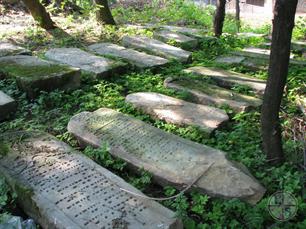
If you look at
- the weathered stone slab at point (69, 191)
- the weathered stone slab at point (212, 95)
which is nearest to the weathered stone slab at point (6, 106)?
the weathered stone slab at point (69, 191)

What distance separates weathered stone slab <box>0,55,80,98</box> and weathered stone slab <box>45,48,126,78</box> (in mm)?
390

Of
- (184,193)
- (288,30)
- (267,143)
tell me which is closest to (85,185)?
(184,193)

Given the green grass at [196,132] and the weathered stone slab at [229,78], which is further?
the weathered stone slab at [229,78]

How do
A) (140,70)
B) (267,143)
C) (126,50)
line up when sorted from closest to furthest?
(267,143), (140,70), (126,50)

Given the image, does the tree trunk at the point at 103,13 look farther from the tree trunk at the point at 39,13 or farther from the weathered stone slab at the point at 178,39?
the weathered stone slab at the point at 178,39

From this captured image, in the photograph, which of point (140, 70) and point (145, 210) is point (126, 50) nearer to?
point (140, 70)

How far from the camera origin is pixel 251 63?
217 inches

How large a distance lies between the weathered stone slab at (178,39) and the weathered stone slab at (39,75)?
2.47 meters

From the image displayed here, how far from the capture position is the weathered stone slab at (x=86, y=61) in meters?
5.09

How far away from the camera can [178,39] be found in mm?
6766

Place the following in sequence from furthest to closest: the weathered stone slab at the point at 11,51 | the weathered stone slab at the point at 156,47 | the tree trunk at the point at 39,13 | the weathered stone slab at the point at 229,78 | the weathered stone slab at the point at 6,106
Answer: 1. the tree trunk at the point at 39,13
2. the weathered stone slab at the point at 156,47
3. the weathered stone slab at the point at 11,51
4. the weathered stone slab at the point at 229,78
5. the weathered stone slab at the point at 6,106

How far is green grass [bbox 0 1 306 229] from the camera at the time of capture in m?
2.65

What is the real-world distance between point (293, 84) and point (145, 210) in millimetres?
3001

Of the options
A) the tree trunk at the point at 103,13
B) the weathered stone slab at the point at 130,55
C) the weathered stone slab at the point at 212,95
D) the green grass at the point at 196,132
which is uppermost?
the tree trunk at the point at 103,13
